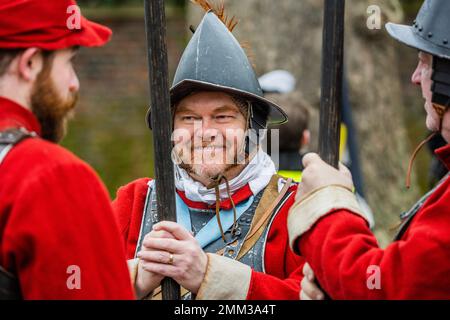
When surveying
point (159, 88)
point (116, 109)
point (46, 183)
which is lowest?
point (116, 109)

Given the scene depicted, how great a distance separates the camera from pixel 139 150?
11180 millimetres

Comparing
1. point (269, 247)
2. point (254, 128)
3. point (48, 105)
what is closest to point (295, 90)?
point (254, 128)

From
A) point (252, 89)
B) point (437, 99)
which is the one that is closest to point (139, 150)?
point (252, 89)

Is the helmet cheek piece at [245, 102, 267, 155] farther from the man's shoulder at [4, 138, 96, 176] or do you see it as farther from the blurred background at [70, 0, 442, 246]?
the blurred background at [70, 0, 442, 246]

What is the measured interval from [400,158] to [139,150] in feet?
10.6

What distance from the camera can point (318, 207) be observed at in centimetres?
287

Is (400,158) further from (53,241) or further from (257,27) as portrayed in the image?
(53,241)

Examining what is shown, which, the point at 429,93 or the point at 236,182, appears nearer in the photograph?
the point at 429,93

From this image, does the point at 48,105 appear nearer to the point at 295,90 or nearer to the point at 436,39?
the point at 436,39

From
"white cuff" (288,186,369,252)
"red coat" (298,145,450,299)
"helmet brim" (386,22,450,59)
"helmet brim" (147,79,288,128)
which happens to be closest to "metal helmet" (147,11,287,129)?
"helmet brim" (147,79,288,128)

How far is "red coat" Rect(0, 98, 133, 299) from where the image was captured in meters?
2.45

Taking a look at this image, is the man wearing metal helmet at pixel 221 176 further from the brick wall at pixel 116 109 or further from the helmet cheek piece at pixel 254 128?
the brick wall at pixel 116 109

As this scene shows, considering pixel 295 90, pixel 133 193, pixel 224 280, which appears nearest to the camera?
pixel 224 280

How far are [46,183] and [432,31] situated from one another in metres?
1.29
